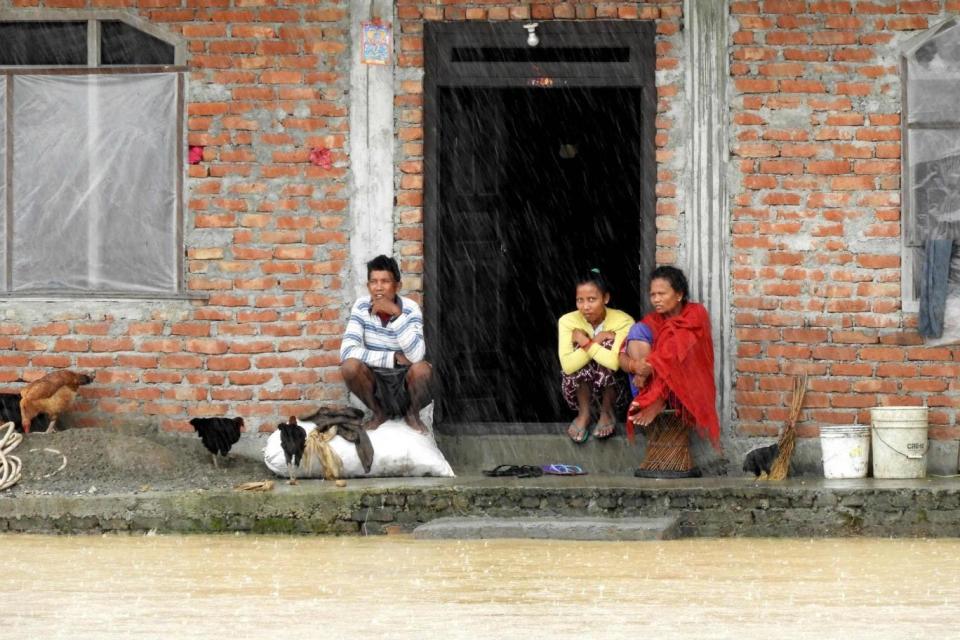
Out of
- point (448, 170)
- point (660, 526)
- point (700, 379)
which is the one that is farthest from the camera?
point (448, 170)

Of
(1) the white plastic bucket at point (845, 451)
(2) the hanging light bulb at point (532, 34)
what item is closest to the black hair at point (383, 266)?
(2) the hanging light bulb at point (532, 34)

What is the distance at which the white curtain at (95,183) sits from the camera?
10.9m

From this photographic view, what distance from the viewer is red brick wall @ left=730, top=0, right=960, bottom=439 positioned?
Answer: 10594 millimetres

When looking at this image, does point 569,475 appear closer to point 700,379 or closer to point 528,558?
point 700,379

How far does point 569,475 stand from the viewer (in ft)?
33.6

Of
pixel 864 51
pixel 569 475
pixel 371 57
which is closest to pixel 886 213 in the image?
pixel 864 51

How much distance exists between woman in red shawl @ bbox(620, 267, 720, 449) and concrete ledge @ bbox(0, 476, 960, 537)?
713mm

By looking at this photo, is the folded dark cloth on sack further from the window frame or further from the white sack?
the window frame

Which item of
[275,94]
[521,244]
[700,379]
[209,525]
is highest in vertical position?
[275,94]

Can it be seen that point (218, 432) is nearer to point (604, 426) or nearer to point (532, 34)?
point (604, 426)

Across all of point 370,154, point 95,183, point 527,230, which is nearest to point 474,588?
point 370,154

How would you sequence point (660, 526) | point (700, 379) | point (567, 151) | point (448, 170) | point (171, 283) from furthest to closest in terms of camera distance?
point (567, 151) < point (448, 170) < point (171, 283) < point (700, 379) < point (660, 526)

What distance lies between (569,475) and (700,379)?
37.5 inches

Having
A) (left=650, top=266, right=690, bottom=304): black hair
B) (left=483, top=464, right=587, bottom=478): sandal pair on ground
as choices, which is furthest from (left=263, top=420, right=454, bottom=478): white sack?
(left=650, top=266, right=690, bottom=304): black hair
